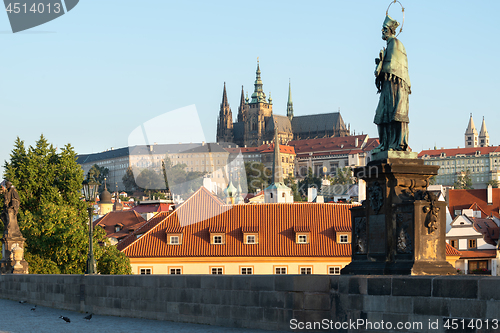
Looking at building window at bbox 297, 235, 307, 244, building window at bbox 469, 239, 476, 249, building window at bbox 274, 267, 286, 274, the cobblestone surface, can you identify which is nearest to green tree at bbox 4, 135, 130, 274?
building window at bbox 274, 267, 286, 274

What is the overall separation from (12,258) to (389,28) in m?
15.3

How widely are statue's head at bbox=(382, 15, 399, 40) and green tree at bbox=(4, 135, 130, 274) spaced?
22.9 metres

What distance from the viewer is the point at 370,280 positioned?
9320mm

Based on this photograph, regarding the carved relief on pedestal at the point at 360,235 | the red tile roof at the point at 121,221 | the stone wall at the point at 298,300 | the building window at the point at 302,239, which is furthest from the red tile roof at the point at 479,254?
the stone wall at the point at 298,300

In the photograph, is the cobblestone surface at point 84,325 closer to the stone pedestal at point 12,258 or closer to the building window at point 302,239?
the stone pedestal at point 12,258

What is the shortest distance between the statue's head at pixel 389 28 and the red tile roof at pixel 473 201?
229ft

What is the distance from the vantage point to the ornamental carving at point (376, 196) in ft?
42.7

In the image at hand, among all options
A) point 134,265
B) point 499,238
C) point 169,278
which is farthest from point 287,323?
point 499,238

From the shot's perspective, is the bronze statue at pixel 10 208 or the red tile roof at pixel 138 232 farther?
the red tile roof at pixel 138 232

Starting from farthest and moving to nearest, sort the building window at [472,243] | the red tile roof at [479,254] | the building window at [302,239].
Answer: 1. the building window at [472,243]
2. the red tile roof at [479,254]
3. the building window at [302,239]

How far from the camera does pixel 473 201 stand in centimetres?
8500

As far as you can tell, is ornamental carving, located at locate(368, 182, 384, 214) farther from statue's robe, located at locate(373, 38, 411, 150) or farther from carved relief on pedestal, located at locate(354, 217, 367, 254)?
statue's robe, located at locate(373, 38, 411, 150)

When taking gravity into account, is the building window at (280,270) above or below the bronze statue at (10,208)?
below

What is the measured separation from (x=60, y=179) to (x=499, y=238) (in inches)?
1589
